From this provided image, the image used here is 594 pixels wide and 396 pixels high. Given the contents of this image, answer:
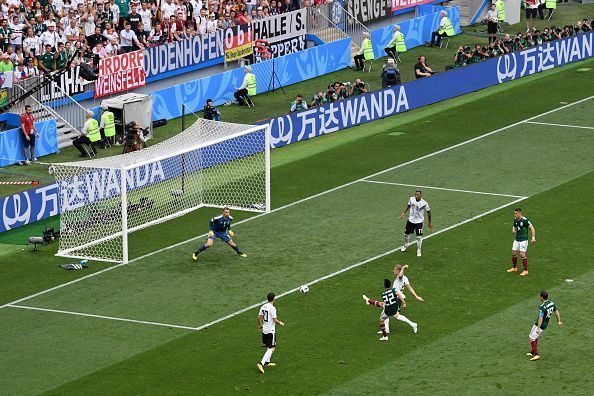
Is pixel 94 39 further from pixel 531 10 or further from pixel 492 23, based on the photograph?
pixel 531 10

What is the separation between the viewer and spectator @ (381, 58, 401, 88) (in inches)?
2472

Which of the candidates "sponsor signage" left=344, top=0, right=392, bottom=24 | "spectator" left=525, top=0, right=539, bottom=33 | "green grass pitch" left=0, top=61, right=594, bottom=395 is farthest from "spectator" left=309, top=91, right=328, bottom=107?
"spectator" left=525, top=0, right=539, bottom=33

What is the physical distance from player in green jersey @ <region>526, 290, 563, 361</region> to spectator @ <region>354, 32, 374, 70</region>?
34.2 m

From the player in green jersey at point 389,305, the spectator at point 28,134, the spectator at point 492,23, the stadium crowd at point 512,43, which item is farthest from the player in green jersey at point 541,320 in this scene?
the spectator at point 492,23

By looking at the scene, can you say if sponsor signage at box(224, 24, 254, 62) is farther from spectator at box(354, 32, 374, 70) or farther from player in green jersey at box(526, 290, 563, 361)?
player in green jersey at box(526, 290, 563, 361)

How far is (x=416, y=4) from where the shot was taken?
74750 mm

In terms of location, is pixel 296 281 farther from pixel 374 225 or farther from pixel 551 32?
pixel 551 32

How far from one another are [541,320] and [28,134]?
24.2 meters

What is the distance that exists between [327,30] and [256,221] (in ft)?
77.9

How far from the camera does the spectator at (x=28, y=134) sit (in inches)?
2062

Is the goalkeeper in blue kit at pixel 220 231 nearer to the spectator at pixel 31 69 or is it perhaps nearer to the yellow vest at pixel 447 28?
the spectator at pixel 31 69

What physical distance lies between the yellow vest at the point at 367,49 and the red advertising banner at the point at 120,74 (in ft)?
40.7

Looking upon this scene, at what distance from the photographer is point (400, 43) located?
7031cm

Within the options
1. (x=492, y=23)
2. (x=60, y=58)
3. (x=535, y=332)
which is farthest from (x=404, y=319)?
(x=492, y=23)
